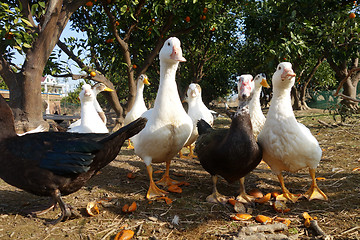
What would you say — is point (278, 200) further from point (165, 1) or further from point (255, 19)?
point (255, 19)

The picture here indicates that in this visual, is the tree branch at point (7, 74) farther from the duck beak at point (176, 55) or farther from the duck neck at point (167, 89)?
the duck beak at point (176, 55)

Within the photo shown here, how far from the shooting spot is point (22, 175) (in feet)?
7.21

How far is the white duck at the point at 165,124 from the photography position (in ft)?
9.91

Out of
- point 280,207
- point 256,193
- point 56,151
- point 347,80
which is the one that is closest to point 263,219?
point 280,207

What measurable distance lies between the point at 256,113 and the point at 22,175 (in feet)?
12.2

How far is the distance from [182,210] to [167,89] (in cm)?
151

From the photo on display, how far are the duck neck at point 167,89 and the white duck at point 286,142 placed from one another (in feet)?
3.96

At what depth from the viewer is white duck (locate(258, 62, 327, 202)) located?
2656mm

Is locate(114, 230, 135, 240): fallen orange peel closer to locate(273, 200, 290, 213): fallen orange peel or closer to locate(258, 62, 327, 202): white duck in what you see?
locate(273, 200, 290, 213): fallen orange peel

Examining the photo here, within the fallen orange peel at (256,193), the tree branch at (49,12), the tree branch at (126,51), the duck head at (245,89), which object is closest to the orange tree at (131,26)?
the tree branch at (126,51)

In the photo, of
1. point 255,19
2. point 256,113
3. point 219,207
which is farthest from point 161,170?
point 255,19

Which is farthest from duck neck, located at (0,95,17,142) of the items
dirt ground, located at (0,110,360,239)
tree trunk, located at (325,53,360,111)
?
tree trunk, located at (325,53,360,111)

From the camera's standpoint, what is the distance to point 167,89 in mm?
3209

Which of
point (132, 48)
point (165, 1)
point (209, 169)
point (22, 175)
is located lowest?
point (209, 169)
